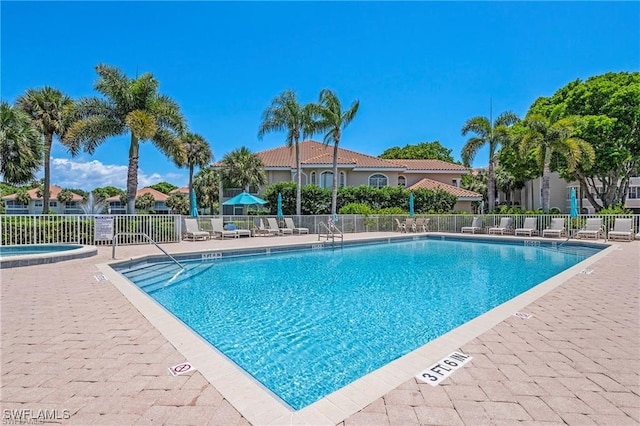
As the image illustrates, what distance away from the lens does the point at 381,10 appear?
13.5 meters

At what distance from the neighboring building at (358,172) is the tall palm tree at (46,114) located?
11603 mm

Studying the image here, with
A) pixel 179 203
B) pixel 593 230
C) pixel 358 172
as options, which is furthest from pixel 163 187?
pixel 593 230

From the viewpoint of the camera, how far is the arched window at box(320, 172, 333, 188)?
1174 inches

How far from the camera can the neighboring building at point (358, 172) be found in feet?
97.5

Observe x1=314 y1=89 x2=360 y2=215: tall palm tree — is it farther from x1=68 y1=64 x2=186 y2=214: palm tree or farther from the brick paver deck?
the brick paver deck

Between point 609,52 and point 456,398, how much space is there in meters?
26.8

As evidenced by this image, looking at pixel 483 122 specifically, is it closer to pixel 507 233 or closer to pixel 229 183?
pixel 507 233

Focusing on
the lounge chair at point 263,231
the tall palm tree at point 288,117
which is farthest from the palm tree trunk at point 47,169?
the lounge chair at point 263,231

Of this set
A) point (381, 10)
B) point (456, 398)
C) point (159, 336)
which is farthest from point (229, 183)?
point (456, 398)

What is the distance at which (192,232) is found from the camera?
16500mm

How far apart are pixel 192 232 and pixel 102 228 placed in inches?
146

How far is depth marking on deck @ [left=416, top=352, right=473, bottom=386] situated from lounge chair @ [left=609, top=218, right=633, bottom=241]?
18.2 metres

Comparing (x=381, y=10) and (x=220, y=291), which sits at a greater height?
Result: (x=381, y=10)

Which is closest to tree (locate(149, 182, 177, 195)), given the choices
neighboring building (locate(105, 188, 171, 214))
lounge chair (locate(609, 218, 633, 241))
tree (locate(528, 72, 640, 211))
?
A: neighboring building (locate(105, 188, 171, 214))
